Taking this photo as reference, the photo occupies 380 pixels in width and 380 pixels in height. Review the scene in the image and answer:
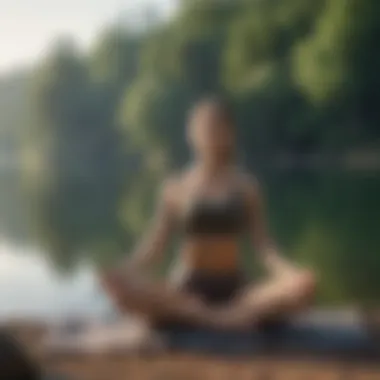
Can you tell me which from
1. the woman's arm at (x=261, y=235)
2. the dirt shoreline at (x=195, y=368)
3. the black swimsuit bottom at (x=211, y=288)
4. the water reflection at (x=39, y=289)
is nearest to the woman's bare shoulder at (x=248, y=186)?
the woman's arm at (x=261, y=235)

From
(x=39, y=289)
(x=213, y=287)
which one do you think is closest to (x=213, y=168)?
(x=213, y=287)

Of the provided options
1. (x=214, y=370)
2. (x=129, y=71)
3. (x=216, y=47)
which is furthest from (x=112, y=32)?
(x=214, y=370)

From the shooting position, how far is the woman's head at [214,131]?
133 cm

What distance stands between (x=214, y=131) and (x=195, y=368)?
1.02 feet

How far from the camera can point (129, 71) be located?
1.90m

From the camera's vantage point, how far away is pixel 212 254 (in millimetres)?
1356

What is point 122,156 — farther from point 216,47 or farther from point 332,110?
point 332,110

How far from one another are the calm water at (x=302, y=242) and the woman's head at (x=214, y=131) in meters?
0.48

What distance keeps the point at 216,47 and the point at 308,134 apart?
24cm

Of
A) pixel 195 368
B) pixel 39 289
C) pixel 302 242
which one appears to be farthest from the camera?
pixel 302 242

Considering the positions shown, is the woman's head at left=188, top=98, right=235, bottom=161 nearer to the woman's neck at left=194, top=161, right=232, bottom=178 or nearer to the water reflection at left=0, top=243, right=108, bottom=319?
the woman's neck at left=194, top=161, right=232, bottom=178

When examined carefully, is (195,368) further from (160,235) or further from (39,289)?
(39,289)

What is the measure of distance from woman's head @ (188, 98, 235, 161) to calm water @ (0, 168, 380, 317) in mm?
475

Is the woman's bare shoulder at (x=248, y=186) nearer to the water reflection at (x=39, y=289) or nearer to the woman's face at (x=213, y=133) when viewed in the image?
the woman's face at (x=213, y=133)
